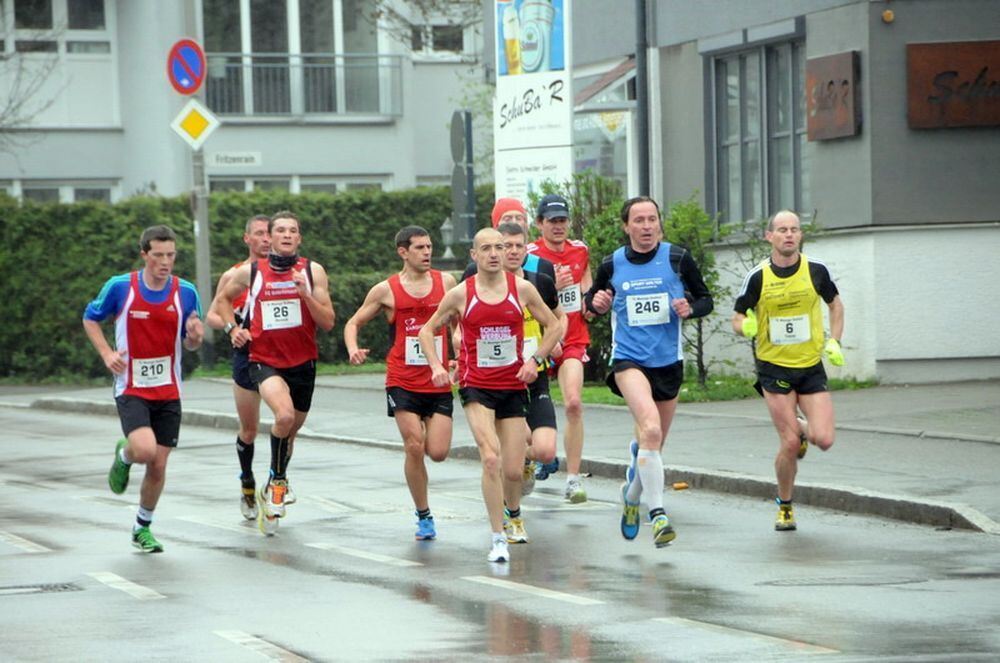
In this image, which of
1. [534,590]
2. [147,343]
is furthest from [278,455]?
[534,590]

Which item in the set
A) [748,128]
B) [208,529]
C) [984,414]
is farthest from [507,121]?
[208,529]

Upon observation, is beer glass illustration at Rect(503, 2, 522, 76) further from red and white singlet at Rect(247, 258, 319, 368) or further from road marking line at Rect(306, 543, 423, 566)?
road marking line at Rect(306, 543, 423, 566)

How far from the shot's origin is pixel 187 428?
843 inches

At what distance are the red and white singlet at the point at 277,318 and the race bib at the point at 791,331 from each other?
289cm

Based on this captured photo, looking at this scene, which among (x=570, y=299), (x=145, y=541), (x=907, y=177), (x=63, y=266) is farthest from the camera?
(x=63, y=266)

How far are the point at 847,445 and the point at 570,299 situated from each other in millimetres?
2819

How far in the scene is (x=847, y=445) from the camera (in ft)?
50.7

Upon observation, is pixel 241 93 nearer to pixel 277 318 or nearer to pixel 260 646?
pixel 277 318

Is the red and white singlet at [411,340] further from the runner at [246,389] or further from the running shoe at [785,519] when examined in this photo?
the running shoe at [785,519]

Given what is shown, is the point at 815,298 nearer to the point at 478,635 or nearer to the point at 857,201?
the point at 478,635

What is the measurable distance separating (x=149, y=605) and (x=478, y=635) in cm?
186

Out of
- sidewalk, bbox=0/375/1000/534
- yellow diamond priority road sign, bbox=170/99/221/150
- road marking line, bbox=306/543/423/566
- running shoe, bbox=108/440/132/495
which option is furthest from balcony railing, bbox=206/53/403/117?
road marking line, bbox=306/543/423/566

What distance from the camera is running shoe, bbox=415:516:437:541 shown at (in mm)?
11906

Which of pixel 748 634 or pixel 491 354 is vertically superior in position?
pixel 491 354
